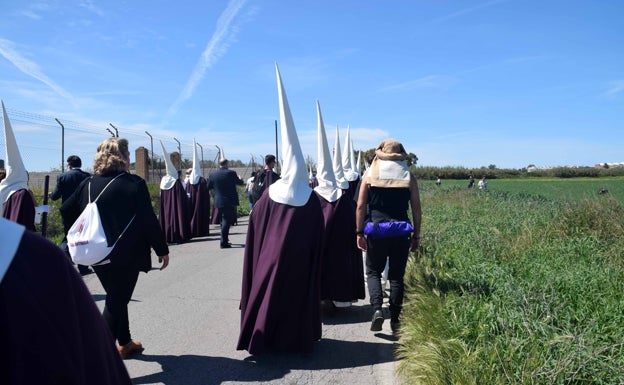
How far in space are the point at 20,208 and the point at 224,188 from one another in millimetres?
5816

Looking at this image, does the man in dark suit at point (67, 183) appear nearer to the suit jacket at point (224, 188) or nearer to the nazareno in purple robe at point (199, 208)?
the suit jacket at point (224, 188)

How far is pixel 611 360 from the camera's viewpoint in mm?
3244

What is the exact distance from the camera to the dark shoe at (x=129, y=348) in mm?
4672

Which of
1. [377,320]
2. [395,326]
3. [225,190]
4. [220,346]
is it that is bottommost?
[220,346]

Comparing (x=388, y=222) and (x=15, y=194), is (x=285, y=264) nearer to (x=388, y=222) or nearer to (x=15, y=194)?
(x=388, y=222)

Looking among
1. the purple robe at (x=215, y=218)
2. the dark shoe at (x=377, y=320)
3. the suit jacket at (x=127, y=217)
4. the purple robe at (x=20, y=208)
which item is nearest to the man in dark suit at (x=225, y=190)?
the purple robe at (x=215, y=218)

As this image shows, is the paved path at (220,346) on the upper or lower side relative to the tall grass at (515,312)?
lower

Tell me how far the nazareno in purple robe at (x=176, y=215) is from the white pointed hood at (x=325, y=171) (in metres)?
7.31

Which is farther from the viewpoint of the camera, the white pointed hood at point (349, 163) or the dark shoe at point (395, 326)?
the white pointed hood at point (349, 163)

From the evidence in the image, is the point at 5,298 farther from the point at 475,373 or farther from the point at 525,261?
the point at 525,261

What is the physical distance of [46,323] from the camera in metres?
1.14

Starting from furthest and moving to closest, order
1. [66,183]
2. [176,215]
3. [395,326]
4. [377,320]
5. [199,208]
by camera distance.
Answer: [199,208]
[176,215]
[66,183]
[395,326]
[377,320]

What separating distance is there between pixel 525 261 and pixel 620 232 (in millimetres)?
2940

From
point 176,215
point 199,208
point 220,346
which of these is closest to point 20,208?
point 220,346
